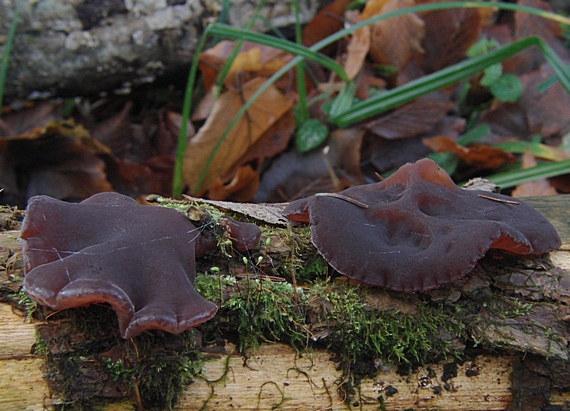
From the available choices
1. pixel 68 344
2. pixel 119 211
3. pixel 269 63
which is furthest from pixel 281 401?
pixel 269 63

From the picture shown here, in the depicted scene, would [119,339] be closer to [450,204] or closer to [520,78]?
[450,204]

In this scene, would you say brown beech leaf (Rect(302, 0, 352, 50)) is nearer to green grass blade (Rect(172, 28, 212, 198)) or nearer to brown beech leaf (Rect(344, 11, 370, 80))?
brown beech leaf (Rect(344, 11, 370, 80))

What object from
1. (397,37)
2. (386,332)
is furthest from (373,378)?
(397,37)

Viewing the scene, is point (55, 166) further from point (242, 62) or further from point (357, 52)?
point (357, 52)

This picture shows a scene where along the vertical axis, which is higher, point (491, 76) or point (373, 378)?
point (491, 76)

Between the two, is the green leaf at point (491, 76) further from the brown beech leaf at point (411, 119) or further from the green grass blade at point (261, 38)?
the green grass blade at point (261, 38)

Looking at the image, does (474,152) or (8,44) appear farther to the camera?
(474,152)
